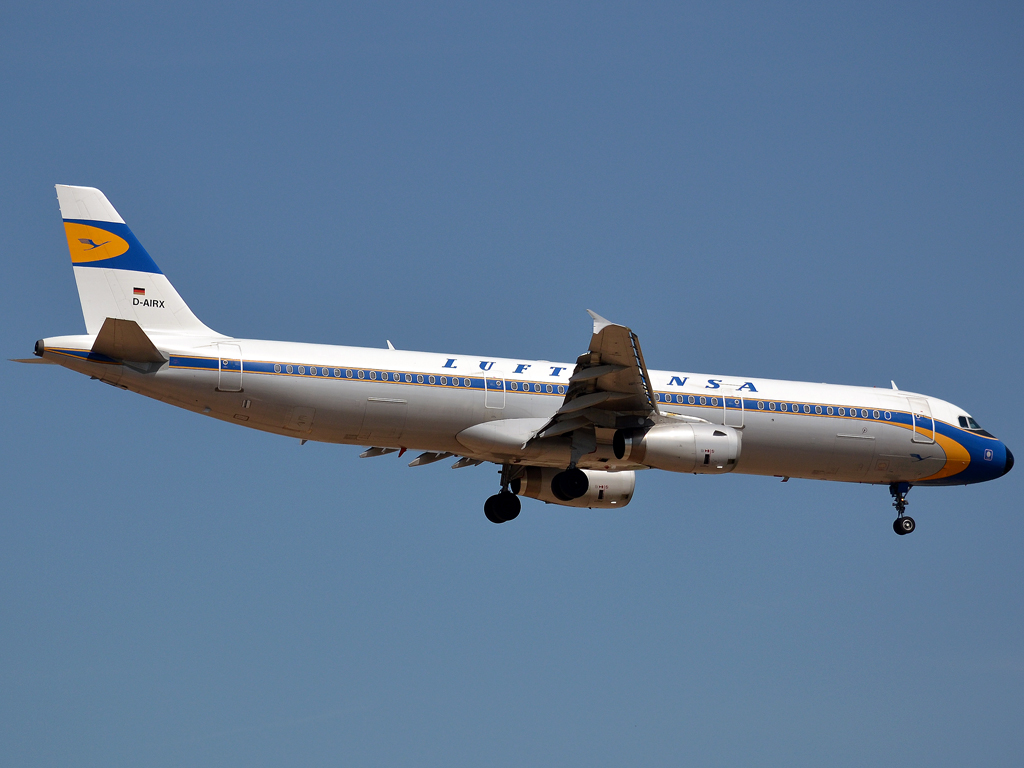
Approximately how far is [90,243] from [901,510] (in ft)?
71.3

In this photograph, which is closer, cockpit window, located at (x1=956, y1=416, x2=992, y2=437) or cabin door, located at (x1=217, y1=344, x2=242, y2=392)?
cabin door, located at (x1=217, y1=344, x2=242, y2=392)

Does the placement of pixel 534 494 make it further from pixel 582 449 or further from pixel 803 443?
pixel 803 443

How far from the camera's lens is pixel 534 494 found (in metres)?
31.6

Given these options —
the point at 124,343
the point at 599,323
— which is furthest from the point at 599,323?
the point at 124,343

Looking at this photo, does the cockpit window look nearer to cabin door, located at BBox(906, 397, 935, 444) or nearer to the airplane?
cabin door, located at BBox(906, 397, 935, 444)

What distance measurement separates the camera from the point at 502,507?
104 feet

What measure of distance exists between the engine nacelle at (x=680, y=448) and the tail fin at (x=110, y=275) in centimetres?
984

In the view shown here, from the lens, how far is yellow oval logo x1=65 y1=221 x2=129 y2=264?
87.6 ft

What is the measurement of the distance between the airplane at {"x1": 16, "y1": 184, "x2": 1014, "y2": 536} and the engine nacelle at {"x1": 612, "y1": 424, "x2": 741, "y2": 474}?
32 millimetres

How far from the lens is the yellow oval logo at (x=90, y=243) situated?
26.7 meters

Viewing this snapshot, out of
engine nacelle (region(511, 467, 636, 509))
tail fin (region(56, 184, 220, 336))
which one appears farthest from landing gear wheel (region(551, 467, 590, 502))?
tail fin (region(56, 184, 220, 336))

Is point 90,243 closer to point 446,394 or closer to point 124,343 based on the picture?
point 124,343

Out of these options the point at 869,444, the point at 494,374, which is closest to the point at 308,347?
the point at 494,374

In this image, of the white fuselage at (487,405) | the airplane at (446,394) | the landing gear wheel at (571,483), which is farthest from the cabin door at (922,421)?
the landing gear wheel at (571,483)
